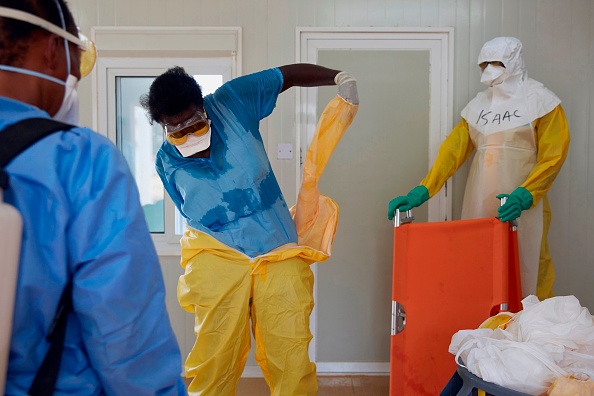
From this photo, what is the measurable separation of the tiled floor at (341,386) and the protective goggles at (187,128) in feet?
4.86

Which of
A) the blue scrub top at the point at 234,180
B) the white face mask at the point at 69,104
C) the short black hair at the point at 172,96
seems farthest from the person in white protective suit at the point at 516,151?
the white face mask at the point at 69,104

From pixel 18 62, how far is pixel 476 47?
2.55 metres

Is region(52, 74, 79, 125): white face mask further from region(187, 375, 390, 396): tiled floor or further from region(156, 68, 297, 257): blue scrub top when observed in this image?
region(187, 375, 390, 396): tiled floor

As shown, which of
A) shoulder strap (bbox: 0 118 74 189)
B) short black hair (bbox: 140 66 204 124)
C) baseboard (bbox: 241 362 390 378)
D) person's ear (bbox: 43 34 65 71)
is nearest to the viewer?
shoulder strap (bbox: 0 118 74 189)

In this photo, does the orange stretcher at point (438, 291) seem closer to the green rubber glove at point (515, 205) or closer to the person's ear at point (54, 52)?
the green rubber glove at point (515, 205)

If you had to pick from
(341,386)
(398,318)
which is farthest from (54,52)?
(341,386)

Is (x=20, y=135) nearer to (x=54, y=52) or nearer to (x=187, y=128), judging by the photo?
(x=54, y=52)

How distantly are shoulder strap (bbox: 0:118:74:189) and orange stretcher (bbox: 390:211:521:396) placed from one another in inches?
65.4

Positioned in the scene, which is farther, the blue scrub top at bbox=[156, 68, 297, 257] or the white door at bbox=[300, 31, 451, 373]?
the white door at bbox=[300, 31, 451, 373]

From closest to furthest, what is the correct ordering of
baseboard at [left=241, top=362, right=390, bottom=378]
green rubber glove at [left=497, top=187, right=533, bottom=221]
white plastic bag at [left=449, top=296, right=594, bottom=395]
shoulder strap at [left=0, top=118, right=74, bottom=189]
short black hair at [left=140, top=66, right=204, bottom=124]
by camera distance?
→ shoulder strap at [left=0, top=118, right=74, bottom=189] → white plastic bag at [left=449, top=296, right=594, bottom=395] → short black hair at [left=140, top=66, right=204, bottom=124] → green rubber glove at [left=497, top=187, right=533, bottom=221] → baseboard at [left=241, top=362, right=390, bottom=378]

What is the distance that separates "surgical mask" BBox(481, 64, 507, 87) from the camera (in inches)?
93.5

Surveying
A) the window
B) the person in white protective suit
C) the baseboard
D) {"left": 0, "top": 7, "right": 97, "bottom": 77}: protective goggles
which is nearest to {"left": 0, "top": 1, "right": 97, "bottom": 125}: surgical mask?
{"left": 0, "top": 7, "right": 97, "bottom": 77}: protective goggles

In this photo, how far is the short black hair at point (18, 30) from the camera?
0.73 meters

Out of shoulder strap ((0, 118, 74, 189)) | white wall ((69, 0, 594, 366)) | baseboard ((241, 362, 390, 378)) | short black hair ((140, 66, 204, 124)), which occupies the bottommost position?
baseboard ((241, 362, 390, 378))
